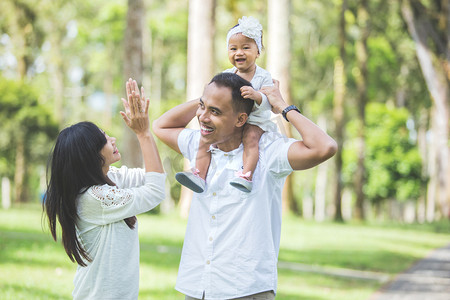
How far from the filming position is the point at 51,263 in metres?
8.41

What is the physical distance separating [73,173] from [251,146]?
1.01m

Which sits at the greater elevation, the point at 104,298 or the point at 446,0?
the point at 446,0

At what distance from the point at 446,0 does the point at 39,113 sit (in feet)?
60.5

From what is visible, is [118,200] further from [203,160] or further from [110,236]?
[203,160]

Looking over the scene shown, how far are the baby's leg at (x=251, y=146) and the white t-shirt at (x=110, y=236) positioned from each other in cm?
56

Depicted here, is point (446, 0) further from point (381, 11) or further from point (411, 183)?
point (411, 183)

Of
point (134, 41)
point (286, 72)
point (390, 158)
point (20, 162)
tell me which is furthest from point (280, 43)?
point (390, 158)

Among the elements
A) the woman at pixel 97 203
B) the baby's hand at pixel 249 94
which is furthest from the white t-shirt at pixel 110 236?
the baby's hand at pixel 249 94

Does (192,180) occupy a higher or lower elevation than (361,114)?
lower

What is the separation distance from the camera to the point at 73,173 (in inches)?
128

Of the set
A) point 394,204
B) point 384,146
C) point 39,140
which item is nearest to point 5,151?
point 39,140

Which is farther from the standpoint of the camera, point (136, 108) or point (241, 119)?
point (136, 108)

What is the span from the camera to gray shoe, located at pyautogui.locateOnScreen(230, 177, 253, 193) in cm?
294

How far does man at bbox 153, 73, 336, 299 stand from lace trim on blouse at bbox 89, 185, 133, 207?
396 millimetres
